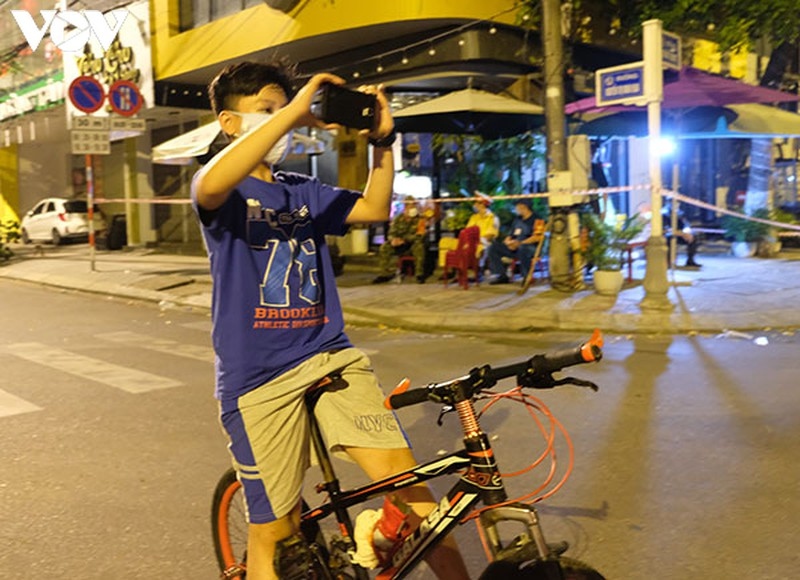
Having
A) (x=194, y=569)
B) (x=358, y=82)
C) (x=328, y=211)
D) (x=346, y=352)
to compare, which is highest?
(x=358, y=82)

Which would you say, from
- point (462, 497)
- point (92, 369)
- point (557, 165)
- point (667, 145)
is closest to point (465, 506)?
point (462, 497)

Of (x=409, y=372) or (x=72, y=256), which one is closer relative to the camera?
(x=409, y=372)

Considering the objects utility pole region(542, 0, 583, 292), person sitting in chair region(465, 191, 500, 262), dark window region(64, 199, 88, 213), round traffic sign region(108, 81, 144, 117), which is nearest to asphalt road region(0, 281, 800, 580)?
utility pole region(542, 0, 583, 292)

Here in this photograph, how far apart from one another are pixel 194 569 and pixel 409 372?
3969mm

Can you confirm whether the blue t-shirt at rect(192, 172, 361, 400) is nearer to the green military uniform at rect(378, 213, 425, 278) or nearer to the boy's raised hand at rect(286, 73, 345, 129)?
the boy's raised hand at rect(286, 73, 345, 129)

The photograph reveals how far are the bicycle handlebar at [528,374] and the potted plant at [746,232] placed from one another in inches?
558

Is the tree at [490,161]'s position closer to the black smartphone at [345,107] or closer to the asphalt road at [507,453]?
the asphalt road at [507,453]

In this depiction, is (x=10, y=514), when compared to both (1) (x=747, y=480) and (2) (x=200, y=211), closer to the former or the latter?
(2) (x=200, y=211)

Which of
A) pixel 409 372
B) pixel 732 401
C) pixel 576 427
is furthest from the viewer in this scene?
pixel 409 372

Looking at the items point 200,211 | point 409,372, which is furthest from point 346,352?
point 409,372

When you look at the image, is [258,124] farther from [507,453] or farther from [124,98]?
[124,98]

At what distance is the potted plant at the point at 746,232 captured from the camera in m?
15.1

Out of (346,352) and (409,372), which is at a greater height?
(346,352)

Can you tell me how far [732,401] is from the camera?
6035 mm
